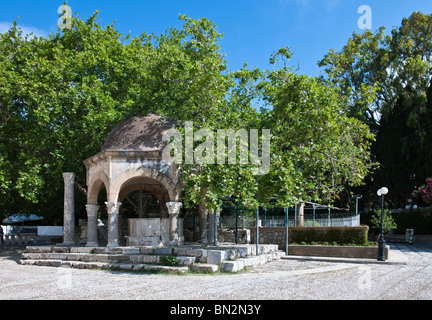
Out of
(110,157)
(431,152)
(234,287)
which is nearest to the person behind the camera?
(234,287)

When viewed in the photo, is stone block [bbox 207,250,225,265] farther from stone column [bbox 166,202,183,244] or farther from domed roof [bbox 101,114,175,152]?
domed roof [bbox 101,114,175,152]

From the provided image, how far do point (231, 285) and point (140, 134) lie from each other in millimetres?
7672

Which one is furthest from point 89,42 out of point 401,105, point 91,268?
point 401,105

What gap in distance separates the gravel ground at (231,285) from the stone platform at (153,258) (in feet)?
1.61

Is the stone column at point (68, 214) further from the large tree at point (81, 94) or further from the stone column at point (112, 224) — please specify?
the stone column at point (112, 224)

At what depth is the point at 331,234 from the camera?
16.9 meters

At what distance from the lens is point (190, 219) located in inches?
792

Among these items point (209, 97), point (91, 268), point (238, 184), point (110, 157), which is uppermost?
point (209, 97)

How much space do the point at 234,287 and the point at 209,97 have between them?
7.64 metres

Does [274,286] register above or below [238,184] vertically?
below

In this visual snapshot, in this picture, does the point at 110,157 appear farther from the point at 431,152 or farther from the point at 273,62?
the point at 431,152

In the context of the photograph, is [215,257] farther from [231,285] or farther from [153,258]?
[231,285]

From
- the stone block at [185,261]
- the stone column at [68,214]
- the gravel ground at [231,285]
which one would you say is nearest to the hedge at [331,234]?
the gravel ground at [231,285]

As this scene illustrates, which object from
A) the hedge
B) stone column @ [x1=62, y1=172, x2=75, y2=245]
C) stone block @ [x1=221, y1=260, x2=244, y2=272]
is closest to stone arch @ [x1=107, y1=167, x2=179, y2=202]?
stone column @ [x1=62, y1=172, x2=75, y2=245]
